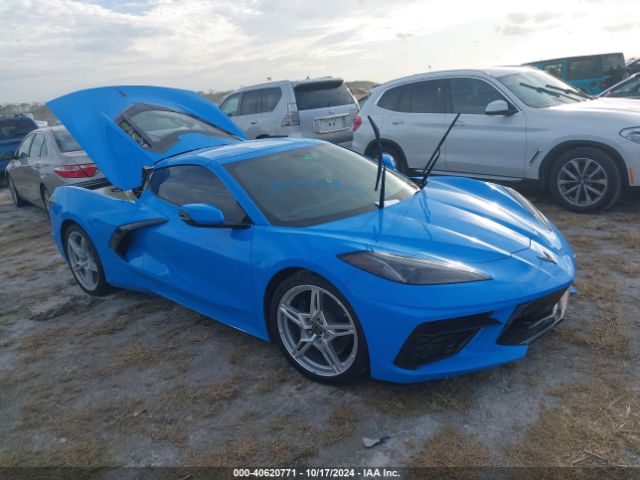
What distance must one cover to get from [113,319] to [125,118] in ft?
6.49

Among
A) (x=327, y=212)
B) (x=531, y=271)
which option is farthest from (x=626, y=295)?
(x=327, y=212)

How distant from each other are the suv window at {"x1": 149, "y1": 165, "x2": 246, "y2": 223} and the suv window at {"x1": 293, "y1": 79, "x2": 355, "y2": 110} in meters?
6.14

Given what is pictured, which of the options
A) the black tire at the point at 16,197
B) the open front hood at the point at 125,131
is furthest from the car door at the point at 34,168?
the open front hood at the point at 125,131

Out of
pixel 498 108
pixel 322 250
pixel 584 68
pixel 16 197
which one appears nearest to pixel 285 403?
pixel 322 250

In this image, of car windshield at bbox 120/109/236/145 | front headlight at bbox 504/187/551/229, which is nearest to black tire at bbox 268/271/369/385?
front headlight at bbox 504/187/551/229

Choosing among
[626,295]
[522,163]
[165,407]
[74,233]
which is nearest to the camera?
[165,407]

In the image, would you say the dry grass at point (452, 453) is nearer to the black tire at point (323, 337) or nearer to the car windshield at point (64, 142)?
the black tire at point (323, 337)

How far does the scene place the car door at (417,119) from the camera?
737cm

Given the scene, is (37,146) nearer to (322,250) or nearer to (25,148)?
(25,148)

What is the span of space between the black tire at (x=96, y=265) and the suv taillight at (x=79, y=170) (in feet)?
8.97

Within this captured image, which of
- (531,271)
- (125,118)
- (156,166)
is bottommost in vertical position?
(531,271)

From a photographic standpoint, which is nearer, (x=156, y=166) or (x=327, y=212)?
(x=327, y=212)

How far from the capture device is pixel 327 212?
347 centimetres

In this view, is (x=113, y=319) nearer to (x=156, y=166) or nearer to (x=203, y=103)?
(x=156, y=166)
